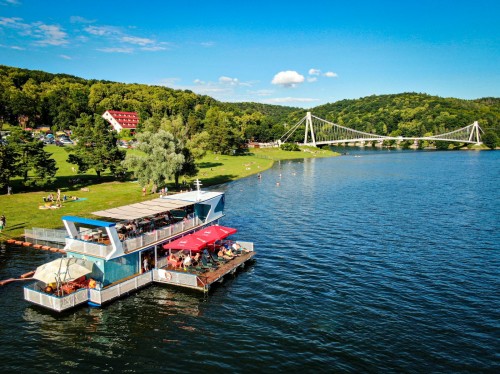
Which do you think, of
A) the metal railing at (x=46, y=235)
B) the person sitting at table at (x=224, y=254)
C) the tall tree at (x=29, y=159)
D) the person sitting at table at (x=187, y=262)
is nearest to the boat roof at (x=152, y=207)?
the person sitting at table at (x=187, y=262)

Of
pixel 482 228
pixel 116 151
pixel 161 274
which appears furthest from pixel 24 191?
pixel 482 228

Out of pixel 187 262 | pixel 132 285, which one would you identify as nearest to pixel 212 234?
pixel 187 262

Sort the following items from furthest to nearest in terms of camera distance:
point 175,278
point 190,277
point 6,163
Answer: point 6,163 → point 175,278 → point 190,277

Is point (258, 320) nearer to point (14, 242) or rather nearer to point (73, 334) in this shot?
point (73, 334)

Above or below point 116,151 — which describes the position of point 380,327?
below

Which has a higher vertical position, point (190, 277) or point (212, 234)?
point (212, 234)

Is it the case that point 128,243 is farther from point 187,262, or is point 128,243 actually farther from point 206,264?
point 206,264

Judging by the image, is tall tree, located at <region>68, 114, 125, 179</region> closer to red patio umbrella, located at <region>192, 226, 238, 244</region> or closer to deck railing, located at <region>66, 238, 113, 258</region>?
red patio umbrella, located at <region>192, 226, 238, 244</region>
